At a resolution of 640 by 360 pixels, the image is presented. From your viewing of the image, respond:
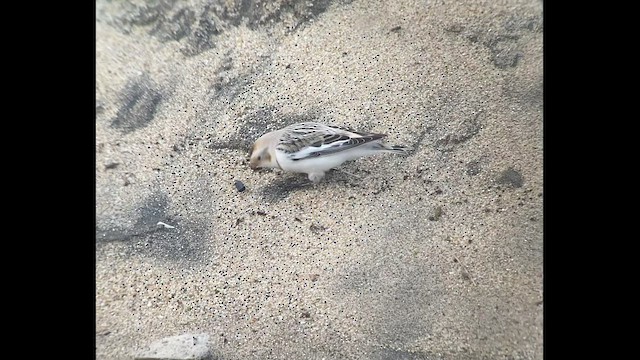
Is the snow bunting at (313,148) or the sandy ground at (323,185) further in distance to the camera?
the snow bunting at (313,148)

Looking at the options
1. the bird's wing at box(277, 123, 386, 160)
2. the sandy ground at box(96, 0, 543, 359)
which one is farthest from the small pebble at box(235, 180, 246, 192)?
the bird's wing at box(277, 123, 386, 160)

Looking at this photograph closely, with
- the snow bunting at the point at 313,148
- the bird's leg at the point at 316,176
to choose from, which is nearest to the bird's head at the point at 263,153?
the snow bunting at the point at 313,148

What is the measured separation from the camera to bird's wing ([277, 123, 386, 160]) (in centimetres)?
149

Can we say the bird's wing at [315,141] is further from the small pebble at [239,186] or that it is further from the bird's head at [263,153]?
the small pebble at [239,186]

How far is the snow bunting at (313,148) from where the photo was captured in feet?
4.85

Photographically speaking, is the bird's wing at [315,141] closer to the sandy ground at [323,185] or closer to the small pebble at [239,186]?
the sandy ground at [323,185]

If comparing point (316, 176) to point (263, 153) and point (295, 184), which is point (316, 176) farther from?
point (263, 153)

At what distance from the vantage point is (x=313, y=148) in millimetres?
1502

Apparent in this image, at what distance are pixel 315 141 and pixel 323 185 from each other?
5.6 inches

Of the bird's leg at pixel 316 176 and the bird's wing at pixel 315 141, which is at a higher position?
the bird's wing at pixel 315 141

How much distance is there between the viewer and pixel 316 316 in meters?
1.14

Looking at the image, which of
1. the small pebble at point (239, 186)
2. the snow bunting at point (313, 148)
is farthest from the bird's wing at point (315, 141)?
the small pebble at point (239, 186)

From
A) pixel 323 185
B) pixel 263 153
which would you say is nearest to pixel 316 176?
pixel 323 185

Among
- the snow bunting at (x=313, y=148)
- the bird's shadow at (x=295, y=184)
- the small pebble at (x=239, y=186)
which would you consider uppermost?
the snow bunting at (x=313, y=148)
